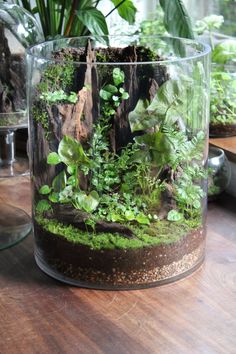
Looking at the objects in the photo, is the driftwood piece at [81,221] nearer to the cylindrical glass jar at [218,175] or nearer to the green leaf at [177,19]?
the cylindrical glass jar at [218,175]

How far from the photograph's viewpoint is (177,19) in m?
1.22

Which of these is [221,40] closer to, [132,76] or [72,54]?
[72,54]

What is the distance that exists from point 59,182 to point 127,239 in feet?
0.42

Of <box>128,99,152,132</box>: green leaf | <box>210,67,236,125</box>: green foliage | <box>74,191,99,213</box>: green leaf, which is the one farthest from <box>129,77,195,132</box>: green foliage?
<box>210,67,236,125</box>: green foliage

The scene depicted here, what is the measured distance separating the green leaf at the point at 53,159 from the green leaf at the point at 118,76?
134 millimetres

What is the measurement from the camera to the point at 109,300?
89 centimetres

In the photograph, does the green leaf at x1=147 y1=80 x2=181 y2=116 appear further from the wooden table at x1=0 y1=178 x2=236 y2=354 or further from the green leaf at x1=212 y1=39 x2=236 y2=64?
the green leaf at x1=212 y1=39 x2=236 y2=64

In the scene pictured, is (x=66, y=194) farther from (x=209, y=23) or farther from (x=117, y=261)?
(x=209, y=23)

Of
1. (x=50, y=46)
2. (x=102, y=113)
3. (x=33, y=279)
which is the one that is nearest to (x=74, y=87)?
(x=102, y=113)

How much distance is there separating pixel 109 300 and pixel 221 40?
2.81 feet

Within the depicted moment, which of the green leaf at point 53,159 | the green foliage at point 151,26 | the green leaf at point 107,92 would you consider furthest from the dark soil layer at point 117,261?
the green foliage at point 151,26

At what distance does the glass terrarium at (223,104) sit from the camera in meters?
1.33

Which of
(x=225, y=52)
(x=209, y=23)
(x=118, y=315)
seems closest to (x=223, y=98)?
(x=225, y=52)

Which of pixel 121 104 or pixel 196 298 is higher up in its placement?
pixel 121 104
